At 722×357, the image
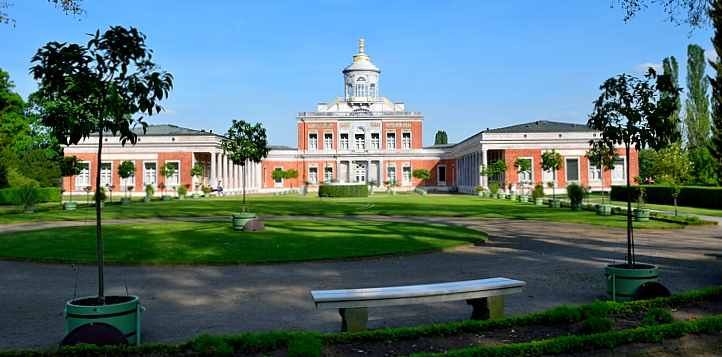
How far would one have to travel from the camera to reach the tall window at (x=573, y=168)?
182 feet

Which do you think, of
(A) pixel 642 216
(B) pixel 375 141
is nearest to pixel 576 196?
(A) pixel 642 216

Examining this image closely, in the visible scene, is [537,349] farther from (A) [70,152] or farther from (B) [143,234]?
(A) [70,152]

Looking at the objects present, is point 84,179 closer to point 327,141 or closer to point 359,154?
point 327,141

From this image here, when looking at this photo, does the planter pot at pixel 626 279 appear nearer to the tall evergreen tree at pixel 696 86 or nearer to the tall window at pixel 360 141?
the tall evergreen tree at pixel 696 86

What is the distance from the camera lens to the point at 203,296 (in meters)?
8.45

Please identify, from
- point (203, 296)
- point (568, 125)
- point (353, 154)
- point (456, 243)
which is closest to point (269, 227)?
point (456, 243)

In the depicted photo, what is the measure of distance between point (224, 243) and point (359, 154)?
2335 inches

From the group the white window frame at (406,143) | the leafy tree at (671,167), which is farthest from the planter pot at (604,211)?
the white window frame at (406,143)

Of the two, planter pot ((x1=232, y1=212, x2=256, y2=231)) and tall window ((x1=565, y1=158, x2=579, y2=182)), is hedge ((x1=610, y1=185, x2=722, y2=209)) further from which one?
planter pot ((x1=232, y1=212, x2=256, y2=231))

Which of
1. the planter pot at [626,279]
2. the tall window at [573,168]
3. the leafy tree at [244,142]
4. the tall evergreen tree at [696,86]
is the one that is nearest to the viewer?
the planter pot at [626,279]

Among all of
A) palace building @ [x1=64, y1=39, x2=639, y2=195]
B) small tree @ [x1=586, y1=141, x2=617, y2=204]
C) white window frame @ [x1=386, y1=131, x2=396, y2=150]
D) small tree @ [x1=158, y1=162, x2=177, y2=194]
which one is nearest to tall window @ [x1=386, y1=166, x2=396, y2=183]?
palace building @ [x1=64, y1=39, x2=639, y2=195]

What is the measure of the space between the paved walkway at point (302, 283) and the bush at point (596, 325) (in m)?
1.45

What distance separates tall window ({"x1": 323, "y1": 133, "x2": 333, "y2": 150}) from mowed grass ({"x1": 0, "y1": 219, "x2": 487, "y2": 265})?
55.8 m

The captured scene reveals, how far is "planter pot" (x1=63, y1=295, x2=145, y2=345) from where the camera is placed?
550 cm
